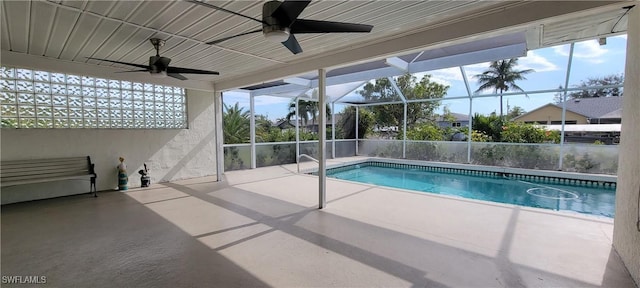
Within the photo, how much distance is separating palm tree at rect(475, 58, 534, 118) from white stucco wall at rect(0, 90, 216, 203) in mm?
14207

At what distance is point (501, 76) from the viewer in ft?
47.1

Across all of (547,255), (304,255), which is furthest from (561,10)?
(304,255)

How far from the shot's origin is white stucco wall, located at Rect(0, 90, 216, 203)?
16.5 feet

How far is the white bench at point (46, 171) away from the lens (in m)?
4.68

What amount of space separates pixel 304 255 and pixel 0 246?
352 centimetres

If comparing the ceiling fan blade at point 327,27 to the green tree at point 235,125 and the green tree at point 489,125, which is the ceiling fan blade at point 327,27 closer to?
the green tree at point 489,125

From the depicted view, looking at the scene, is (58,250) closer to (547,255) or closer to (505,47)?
(547,255)

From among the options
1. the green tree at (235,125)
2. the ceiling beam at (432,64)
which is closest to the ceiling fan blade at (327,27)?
the ceiling beam at (432,64)

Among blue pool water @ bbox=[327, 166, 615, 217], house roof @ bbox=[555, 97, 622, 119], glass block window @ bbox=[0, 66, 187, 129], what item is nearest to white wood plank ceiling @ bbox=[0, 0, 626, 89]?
glass block window @ bbox=[0, 66, 187, 129]

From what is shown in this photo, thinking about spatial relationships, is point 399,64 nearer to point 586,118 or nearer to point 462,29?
point 462,29

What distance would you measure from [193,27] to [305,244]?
2.90 m

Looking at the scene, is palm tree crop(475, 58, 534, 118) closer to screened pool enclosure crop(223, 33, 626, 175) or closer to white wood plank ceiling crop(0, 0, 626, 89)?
screened pool enclosure crop(223, 33, 626, 175)

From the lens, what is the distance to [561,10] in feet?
8.16

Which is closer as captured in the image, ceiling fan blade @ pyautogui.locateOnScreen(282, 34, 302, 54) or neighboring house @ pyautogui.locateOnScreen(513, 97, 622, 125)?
ceiling fan blade @ pyautogui.locateOnScreen(282, 34, 302, 54)
